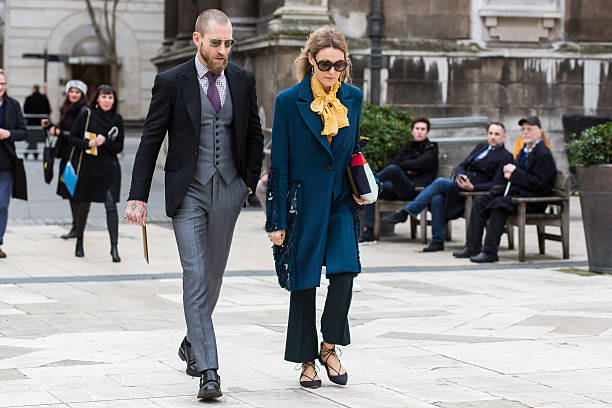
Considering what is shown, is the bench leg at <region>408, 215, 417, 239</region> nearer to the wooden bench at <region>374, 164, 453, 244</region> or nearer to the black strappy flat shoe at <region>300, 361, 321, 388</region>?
the wooden bench at <region>374, 164, 453, 244</region>

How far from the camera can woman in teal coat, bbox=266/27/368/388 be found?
6.03 metres

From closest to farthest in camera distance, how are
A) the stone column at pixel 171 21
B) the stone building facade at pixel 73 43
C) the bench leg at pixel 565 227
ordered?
1. the bench leg at pixel 565 227
2. the stone column at pixel 171 21
3. the stone building facade at pixel 73 43

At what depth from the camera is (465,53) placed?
61.0 feet

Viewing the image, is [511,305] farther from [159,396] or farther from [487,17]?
[487,17]

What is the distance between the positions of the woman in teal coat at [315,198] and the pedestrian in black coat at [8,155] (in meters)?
6.11

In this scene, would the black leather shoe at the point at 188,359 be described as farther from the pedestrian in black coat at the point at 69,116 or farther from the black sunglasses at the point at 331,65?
the pedestrian in black coat at the point at 69,116

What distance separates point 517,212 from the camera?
11.8m

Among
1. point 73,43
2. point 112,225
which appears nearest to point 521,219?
point 112,225

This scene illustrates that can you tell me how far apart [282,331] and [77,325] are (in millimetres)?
1366

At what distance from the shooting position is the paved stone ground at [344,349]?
5.93m

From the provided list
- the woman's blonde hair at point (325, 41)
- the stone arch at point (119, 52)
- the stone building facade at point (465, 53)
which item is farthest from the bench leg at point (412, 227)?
the stone arch at point (119, 52)

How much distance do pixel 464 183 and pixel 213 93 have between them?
6835mm

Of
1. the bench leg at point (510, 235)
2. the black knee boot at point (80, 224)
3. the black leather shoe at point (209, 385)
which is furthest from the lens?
the bench leg at point (510, 235)

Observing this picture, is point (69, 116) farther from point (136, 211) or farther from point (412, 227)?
point (136, 211)
